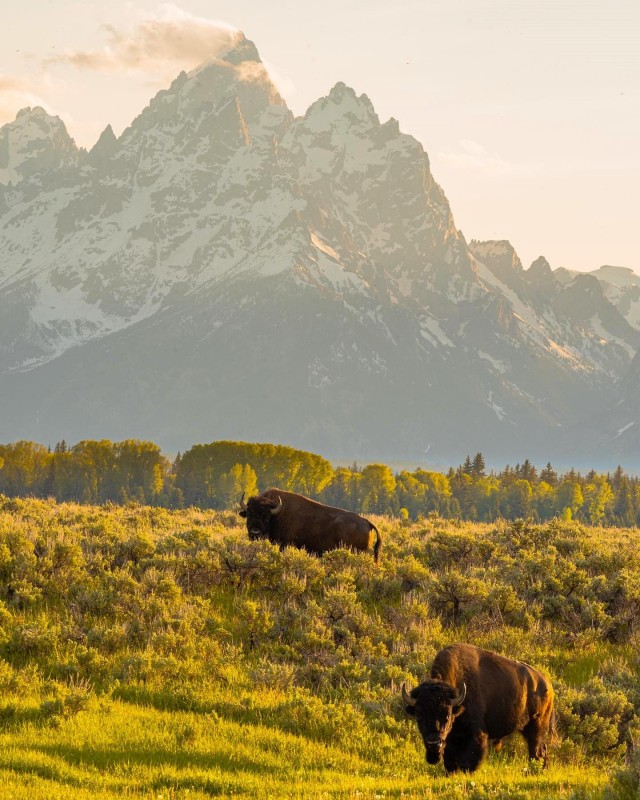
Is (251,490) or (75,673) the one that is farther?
(251,490)

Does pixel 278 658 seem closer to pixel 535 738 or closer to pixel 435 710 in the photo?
pixel 535 738

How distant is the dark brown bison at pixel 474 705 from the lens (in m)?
12.5

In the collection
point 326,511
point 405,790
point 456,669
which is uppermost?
point 326,511

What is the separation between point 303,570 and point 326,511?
4.35 m

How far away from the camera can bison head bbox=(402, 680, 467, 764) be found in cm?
1234

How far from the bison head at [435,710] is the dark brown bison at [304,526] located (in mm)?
13202

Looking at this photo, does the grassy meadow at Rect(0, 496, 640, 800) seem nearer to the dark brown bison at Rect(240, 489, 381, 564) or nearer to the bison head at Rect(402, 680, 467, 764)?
the bison head at Rect(402, 680, 467, 764)

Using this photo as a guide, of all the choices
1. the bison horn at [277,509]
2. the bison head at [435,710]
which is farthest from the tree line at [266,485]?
the bison head at [435,710]

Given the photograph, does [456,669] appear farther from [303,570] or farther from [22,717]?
[303,570]

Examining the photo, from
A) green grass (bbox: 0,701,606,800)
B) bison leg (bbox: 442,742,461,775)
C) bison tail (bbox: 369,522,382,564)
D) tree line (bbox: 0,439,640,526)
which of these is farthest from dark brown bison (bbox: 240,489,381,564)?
tree line (bbox: 0,439,640,526)

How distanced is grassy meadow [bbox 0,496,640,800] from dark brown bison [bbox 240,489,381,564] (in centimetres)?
106

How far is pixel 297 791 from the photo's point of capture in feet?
38.5

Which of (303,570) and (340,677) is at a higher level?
(303,570)

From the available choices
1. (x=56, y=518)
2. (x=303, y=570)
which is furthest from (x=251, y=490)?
(x=303, y=570)
